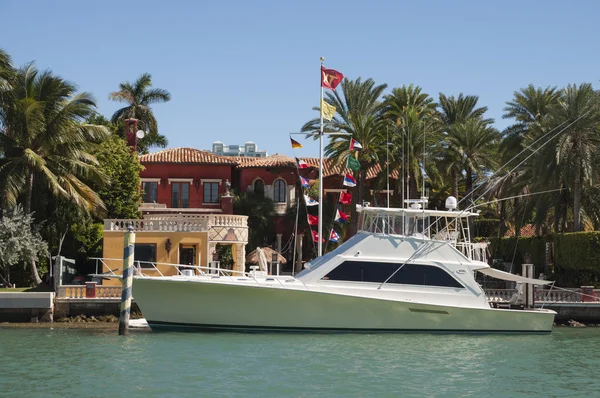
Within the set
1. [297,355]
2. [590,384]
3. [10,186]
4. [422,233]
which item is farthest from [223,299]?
[10,186]

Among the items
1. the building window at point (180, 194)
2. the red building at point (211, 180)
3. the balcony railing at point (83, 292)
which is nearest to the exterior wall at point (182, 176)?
the red building at point (211, 180)

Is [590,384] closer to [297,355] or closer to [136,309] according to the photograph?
[297,355]

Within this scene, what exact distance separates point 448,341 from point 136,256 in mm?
15454

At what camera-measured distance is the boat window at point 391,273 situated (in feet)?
85.0

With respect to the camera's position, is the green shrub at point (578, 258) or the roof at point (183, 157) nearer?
the green shrub at point (578, 258)

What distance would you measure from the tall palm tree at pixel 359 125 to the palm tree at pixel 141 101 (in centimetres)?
1540

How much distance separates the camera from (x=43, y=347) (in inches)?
904

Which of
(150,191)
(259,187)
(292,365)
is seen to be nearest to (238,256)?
(150,191)

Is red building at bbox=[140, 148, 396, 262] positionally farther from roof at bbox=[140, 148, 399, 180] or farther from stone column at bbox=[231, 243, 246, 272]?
stone column at bbox=[231, 243, 246, 272]

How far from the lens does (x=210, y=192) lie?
4984cm

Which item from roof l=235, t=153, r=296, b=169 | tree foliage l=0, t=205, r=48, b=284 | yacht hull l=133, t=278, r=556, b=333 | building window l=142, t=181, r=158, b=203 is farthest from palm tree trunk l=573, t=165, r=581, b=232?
building window l=142, t=181, r=158, b=203

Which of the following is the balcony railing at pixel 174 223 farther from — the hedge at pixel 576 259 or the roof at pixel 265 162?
the hedge at pixel 576 259

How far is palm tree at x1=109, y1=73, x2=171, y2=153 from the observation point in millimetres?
56469

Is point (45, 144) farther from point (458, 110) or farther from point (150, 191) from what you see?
point (458, 110)
